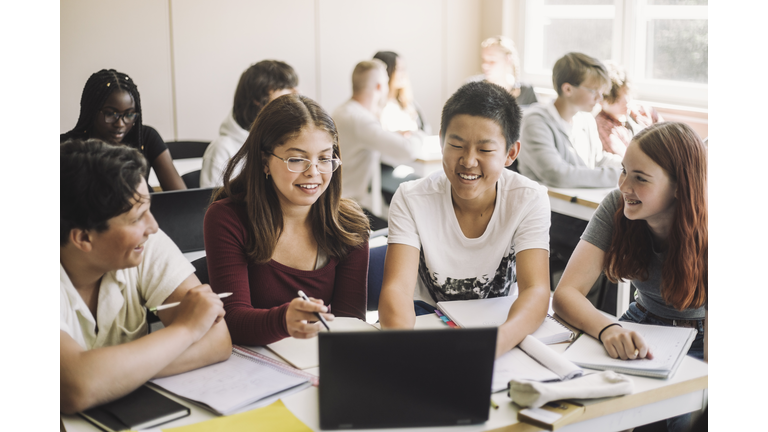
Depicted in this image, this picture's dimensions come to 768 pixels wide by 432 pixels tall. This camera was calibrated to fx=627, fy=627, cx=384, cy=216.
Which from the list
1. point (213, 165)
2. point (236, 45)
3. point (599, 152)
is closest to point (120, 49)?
point (236, 45)

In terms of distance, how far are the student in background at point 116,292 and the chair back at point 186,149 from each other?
2.46 meters

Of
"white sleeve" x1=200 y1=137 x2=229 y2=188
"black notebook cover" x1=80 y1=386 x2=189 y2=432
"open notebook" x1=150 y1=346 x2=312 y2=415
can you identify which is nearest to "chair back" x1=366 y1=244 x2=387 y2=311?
"open notebook" x1=150 y1=346 x2=312 y2=415

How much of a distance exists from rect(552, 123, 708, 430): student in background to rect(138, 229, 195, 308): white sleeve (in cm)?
86

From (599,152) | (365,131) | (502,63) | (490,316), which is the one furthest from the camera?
(502,63)

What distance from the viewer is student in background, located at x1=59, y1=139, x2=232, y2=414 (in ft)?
Answer: 3.44

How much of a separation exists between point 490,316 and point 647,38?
3.62 metres

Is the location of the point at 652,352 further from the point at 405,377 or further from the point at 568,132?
the point at 568,132

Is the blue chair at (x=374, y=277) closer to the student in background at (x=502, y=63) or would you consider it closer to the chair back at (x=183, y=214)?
the chair back at (x=183, y=214)

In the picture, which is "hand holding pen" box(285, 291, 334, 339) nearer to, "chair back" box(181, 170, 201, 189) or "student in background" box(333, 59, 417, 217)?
"chair back" box(181, 170, 201, 189)

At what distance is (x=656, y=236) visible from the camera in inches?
61.0

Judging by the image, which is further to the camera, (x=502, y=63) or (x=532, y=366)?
(x=502, y=63)
